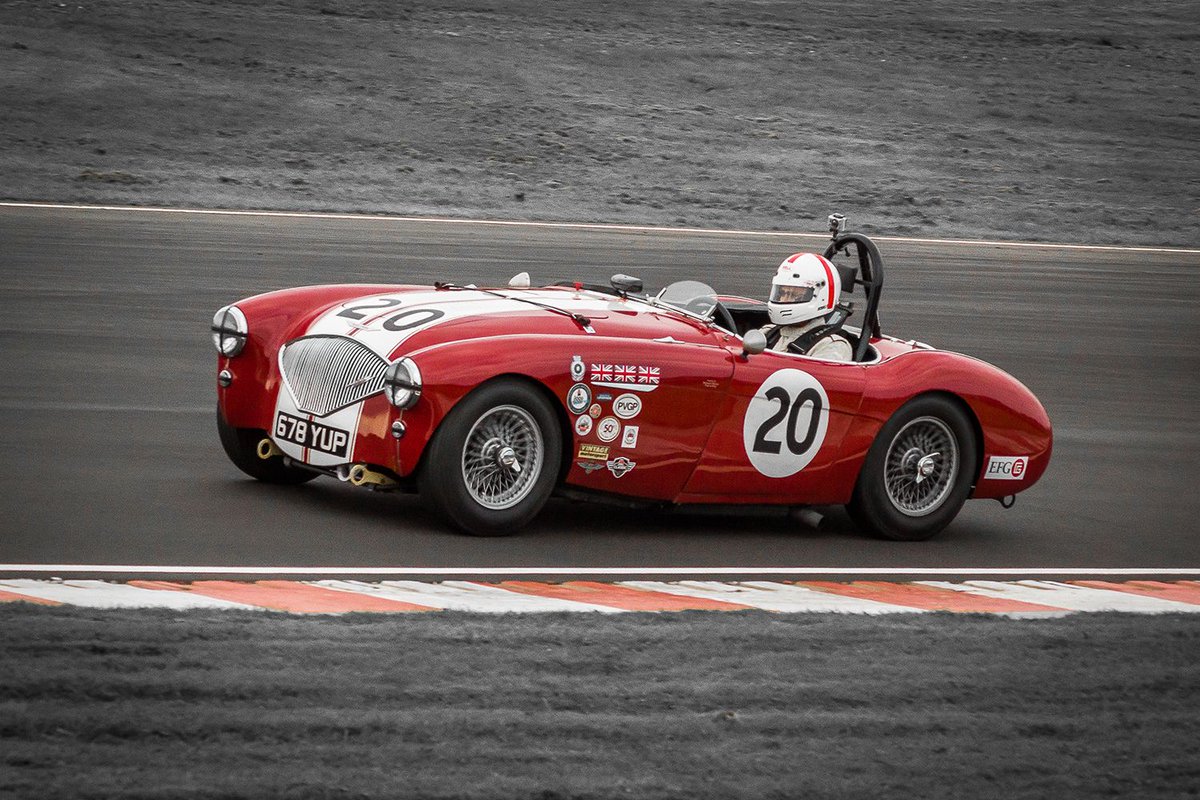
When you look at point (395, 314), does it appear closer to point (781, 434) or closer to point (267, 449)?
point (267, 449)

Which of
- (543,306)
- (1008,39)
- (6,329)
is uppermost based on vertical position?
(1008,39)

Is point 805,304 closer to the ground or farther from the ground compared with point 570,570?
farther from the ground

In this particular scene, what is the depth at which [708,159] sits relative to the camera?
29.5 meters

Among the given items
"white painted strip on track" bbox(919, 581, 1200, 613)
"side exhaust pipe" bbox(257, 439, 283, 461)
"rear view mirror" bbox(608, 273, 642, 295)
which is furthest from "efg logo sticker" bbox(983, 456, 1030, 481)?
"side exhaust pipe" bbox(257, 439, 283, 461)

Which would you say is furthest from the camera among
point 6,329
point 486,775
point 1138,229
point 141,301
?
point 1138,229

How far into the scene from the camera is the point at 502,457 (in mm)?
8102

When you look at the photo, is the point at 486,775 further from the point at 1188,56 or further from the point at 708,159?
the point at 1188,56

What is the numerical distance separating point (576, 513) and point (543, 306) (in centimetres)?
111

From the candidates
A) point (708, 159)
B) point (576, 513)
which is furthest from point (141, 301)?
point (708, 159)

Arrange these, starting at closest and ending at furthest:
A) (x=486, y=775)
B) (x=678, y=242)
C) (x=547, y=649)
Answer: (x=486, y=775)
(x=547, y=649)
(x=678, y=242)

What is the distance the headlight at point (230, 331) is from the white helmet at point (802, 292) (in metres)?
2.67

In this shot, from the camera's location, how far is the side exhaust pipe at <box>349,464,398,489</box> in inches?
321

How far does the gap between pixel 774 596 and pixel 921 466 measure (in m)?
2.03

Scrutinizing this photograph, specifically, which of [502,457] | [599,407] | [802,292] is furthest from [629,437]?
[802,292]
